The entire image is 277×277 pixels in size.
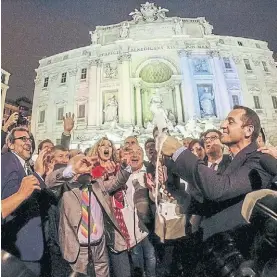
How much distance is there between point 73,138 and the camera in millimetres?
1481

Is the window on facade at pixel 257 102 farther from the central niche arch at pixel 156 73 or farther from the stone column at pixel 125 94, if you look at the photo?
the stone column at pixel 125 94

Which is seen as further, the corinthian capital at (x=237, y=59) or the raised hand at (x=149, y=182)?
the corinthian capital at (x=237, y=59)

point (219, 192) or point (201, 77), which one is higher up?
point (201, 77)

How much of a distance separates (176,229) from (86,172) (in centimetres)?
50

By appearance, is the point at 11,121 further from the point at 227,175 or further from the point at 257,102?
the point at 257,102

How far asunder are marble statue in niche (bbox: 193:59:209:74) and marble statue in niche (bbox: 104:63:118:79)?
1.57ft

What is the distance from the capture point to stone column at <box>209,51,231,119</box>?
1508 mm

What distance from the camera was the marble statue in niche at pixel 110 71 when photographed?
1.64 m

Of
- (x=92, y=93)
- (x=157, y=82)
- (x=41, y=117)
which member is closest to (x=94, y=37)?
(x=92, y=93)

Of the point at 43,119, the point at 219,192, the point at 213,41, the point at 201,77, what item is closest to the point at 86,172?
the point at 43,119

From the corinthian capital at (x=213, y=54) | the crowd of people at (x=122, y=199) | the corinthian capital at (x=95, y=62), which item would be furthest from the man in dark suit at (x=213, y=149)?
the corinthian capital at (x=95, y=62)

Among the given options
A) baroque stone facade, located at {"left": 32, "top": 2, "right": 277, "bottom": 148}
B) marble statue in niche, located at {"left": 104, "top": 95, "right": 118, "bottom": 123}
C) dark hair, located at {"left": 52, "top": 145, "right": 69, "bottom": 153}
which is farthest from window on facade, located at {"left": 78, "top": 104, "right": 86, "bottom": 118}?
dark hair, located at {"left": 52, "top": 145, "right": 69, "bottom": 153}

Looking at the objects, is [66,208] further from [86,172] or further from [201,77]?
[201,77]

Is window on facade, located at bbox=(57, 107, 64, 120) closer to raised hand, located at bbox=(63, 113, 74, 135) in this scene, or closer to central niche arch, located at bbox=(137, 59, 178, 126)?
raised hand, located at bbox=(63, 113, 74, 135)
